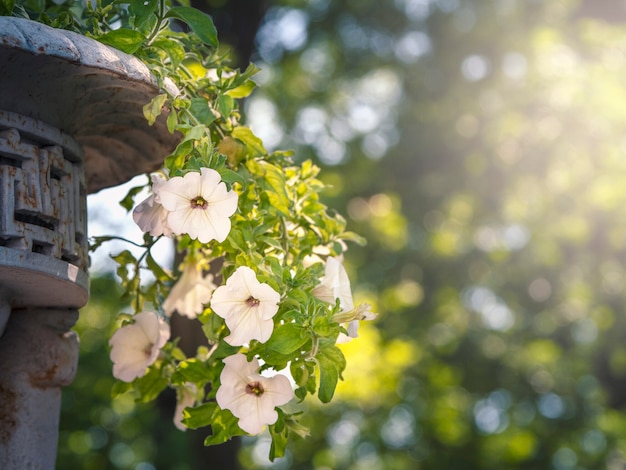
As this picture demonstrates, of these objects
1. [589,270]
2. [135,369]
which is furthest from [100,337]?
[135,369]

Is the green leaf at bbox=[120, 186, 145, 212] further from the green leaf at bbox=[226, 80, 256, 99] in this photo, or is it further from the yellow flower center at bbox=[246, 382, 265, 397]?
the yellow flower center at bbox=[246, 382, 265, 397]

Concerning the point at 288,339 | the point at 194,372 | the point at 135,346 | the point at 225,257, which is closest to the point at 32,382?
the point at 135,346

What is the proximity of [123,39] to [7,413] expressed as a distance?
0.64 m

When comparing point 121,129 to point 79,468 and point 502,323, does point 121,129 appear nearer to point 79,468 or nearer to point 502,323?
point 79,468

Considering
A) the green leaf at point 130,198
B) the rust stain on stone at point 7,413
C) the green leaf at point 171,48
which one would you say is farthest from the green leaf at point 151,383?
the green leaf at point 171,48

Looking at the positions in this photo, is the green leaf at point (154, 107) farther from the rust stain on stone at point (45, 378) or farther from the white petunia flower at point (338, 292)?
the rust stain on stone at point (45, 378)

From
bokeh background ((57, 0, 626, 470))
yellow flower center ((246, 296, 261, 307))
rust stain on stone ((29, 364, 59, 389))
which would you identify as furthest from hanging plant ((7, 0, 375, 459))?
bokeh background ((57, 0, 626, 470))

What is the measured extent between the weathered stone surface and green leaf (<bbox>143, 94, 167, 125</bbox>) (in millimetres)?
29

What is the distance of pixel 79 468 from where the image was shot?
8.23m

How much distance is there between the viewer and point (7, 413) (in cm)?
131

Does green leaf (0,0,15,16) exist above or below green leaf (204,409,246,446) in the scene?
above

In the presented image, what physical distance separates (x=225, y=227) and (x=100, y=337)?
346 inches

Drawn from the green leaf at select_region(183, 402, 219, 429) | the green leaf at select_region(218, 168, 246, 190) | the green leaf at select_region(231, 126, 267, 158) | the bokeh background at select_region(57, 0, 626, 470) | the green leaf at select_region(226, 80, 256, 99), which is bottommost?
the green leaf at select_region(183, 402, 219, 429)

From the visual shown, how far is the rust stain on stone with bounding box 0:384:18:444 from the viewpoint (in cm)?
130
